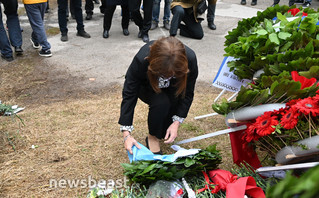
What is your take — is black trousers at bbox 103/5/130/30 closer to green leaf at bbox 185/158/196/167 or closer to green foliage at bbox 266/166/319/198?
green leaf at bbox 185/158/196/167

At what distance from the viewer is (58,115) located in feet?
10.7

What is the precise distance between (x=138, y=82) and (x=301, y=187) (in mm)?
1828

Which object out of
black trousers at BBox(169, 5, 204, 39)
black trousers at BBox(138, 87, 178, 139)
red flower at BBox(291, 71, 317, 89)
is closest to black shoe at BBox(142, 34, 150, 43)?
black trousers at BBox(169, 5, 204, 39)

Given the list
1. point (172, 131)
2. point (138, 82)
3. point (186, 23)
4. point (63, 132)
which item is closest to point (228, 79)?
point (172, 131)

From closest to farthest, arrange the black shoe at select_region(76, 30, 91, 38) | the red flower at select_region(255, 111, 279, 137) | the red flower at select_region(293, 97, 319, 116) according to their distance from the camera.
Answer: the red flower at select_region(293, 97, 319, 116)
the red flower at select_region(255, 111, 279, 137)
the black shoe at select_region(76, 30, 91, 38)

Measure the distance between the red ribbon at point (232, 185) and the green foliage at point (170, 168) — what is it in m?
0.08

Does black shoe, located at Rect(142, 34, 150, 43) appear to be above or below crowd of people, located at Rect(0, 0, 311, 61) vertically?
below

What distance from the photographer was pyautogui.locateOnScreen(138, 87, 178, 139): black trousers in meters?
2.34

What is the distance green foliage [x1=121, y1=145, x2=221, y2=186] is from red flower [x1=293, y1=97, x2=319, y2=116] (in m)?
0.72

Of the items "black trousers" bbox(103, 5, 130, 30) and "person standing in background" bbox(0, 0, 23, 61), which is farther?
"black trousers" bbox(103, 5, 130, 30)

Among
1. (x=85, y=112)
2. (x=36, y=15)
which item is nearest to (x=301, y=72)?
(x=85, y=112)

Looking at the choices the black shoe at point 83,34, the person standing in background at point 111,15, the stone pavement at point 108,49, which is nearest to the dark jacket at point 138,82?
the stone pavement at point 108,49

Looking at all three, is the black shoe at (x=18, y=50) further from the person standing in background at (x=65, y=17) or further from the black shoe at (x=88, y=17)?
the black shoe at (x=88, y=17)

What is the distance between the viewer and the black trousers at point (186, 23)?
5414 mm
